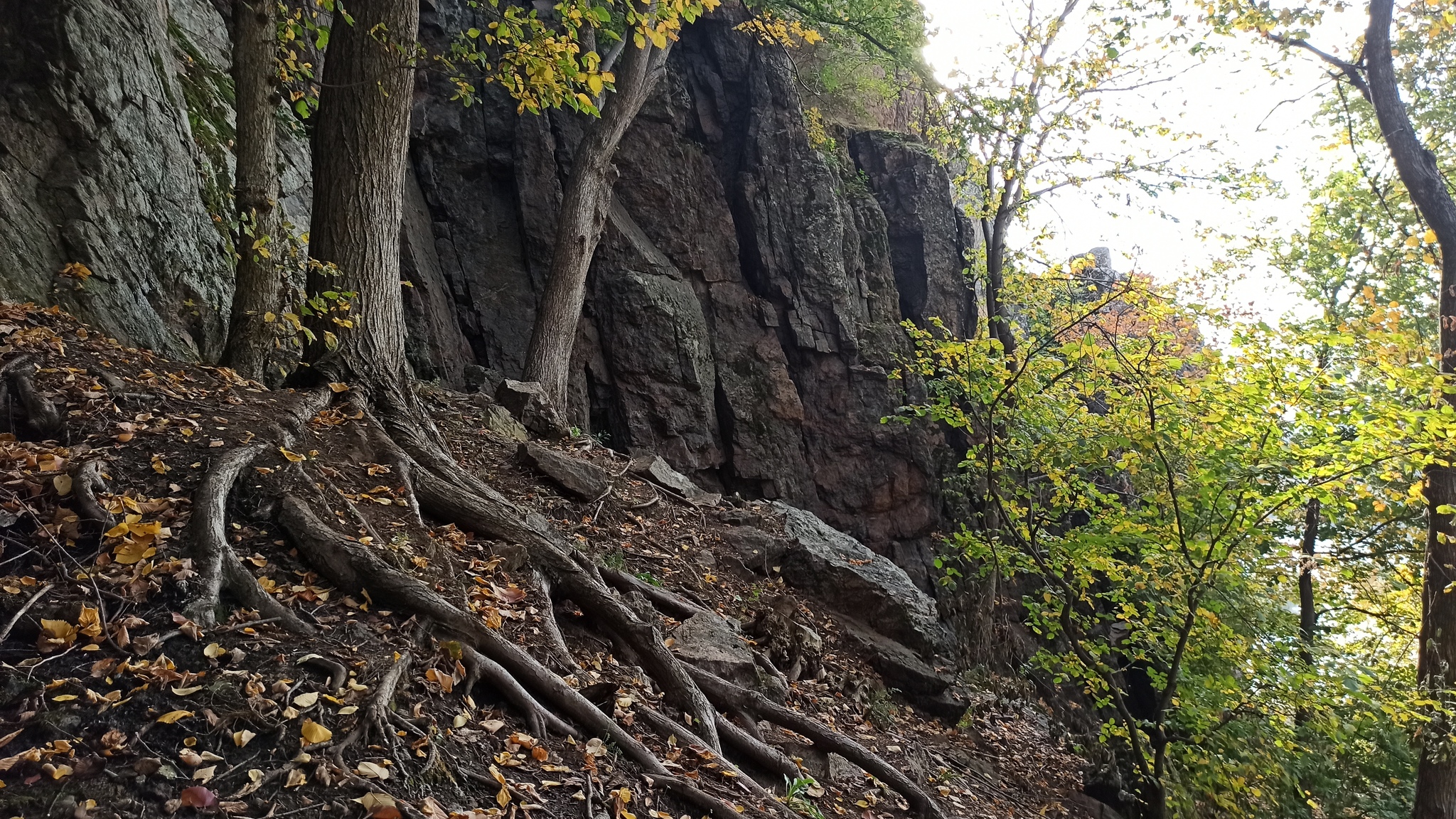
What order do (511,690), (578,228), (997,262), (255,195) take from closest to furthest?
(511,690) < (255,195) < (578,228) < (997,262)

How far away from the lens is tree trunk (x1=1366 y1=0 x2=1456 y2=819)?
679cm

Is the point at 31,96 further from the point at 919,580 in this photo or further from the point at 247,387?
the point at 919,580

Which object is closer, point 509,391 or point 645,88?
point 509,391

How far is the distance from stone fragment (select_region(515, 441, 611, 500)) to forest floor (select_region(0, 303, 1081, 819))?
2.24 m

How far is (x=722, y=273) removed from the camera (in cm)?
1570

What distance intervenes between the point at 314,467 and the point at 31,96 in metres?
4.06

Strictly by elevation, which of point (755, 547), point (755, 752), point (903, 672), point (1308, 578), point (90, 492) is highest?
point (1308, 578)

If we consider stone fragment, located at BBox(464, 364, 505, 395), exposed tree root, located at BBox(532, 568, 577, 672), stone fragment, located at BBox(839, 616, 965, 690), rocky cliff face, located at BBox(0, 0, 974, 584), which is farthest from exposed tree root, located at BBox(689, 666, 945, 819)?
rocky cliff face, located at BBox(0, 0, 974, 584)

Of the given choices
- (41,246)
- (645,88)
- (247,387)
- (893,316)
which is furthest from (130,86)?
(893,316)

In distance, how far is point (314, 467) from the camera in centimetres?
414

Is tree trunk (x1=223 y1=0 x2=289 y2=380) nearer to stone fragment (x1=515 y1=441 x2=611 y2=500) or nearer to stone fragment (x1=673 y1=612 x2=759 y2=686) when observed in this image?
stone fragment (x1=515 y1=441 x2=611 y2=500)

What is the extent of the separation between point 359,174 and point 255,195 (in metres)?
1.19

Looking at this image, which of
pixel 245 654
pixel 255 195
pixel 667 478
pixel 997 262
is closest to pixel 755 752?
pixel 245 654

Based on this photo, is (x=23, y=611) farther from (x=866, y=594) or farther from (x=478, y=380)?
(x=478, y=380)
